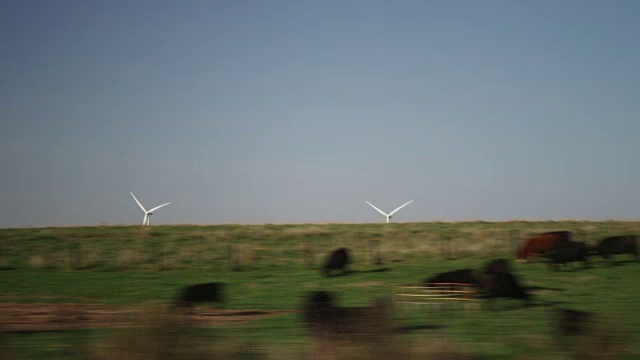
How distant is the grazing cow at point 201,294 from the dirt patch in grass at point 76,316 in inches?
17.0

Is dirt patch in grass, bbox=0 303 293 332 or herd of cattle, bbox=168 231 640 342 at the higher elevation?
herd of cattle, bbox=168 231 640 342

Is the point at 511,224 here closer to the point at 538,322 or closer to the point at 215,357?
the point at 538,322

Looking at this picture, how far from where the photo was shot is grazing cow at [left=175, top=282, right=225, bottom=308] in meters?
22.9

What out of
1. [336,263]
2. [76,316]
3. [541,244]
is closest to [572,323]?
[76,316]

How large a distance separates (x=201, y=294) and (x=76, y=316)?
4.78m

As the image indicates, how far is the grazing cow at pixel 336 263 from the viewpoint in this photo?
116 ft

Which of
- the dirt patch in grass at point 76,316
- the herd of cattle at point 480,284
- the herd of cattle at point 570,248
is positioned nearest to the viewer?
the herd of cattle at point 480,284

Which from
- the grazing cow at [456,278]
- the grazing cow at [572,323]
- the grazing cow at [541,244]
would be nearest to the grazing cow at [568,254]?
the grazing cow at [541,244]

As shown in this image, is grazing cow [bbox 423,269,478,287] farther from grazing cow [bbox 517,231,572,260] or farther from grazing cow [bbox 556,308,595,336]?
grazing cow [bbox 517,231,572,260]

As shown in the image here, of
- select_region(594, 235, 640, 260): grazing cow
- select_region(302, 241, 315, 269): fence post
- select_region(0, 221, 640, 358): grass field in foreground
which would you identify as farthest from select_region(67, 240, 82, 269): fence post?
select_region(594, 235, 640, 260): grazing cow

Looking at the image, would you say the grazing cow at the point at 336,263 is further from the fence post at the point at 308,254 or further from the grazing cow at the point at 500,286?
the grazing cow at the point at 500,286

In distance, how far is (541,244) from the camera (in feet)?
126

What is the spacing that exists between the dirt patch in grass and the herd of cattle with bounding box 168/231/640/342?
917mm

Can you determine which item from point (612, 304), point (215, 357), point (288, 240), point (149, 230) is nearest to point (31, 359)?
point (215, 357)
